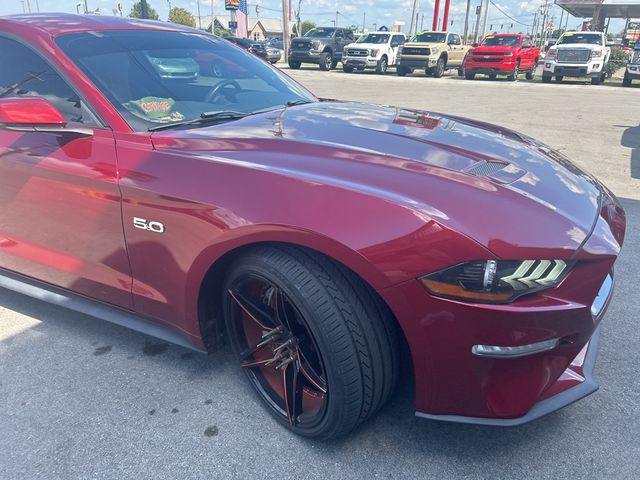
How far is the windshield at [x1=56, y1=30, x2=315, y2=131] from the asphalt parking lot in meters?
1.23

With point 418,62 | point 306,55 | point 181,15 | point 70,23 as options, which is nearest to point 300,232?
point 70,23

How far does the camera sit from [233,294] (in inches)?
84.7

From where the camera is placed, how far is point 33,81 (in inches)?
102

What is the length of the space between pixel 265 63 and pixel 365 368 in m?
2.44

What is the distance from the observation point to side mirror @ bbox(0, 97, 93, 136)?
2.21 meters

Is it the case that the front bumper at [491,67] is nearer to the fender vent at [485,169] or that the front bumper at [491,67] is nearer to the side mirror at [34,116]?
the fender vent at [485,169]

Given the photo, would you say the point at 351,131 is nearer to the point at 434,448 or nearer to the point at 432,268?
the point at 432,268

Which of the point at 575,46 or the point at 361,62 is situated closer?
the point at 575,46

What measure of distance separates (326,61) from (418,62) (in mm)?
4921


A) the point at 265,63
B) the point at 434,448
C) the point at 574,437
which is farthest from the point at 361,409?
the point at 265,63

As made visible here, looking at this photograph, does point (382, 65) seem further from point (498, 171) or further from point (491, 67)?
point (498, 171)

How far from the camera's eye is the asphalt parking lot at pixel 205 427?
200cm

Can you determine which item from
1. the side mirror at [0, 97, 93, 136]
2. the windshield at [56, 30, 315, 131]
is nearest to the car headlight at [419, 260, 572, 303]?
the windshield at [56, 30, 315, 131]

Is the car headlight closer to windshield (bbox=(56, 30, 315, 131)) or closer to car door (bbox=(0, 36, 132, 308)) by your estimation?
car door (bbox=(0, 36, 132, 308))
